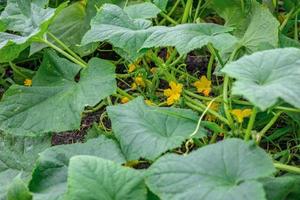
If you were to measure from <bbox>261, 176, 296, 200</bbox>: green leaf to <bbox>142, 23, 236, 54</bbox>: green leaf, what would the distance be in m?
0.31

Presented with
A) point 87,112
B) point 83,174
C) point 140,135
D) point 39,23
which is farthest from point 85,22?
point 83,174

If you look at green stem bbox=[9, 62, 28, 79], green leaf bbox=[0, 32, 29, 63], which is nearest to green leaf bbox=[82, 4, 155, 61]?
green leaf bbox=[0, 32, 29, 63]

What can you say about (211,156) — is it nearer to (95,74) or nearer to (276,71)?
(276,71)

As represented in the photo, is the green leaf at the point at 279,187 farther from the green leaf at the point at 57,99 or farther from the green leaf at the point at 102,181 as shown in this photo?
the green leaf at the point at 57,99

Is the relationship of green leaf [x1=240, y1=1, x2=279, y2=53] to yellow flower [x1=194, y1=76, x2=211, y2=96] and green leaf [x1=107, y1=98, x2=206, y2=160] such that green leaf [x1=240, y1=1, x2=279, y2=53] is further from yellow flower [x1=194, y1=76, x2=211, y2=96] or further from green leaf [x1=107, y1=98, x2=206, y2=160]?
green leaf [x1=107, y1=98, x2=206, y2=160]

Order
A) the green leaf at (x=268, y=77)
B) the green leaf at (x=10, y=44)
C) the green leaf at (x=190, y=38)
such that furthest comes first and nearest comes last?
the green leaf at (x=10, y=44)
the green leaf at (x=190, y=38)
the green leaf at (x=268, y=77)

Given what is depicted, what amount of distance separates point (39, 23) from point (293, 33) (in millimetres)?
725

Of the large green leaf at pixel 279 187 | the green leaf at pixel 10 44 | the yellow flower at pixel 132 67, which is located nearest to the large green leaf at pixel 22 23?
the green leaf at pixel 10 44

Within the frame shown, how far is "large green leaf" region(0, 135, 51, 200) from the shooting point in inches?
57.4

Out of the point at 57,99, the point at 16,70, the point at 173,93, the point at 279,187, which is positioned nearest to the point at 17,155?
the point at 57,99

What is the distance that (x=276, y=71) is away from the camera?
45.7 inches

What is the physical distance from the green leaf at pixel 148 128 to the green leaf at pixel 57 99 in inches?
5.8

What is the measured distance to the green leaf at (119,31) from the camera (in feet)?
4.77

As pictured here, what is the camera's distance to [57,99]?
1600 millimetres
